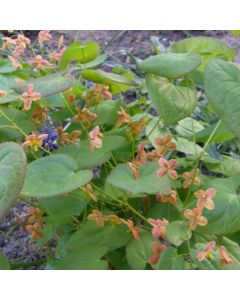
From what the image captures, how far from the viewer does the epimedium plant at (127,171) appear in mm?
691

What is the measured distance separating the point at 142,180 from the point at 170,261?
112 mm

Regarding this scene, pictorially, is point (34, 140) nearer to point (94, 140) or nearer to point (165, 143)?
point (94, 140)

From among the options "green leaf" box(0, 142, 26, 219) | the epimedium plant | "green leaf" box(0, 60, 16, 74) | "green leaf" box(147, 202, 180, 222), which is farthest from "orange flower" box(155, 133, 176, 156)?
"green leaf" box(0, 60, 16, 74)

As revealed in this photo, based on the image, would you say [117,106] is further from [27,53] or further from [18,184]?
[27,53]

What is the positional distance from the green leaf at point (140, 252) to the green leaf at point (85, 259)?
0.04m

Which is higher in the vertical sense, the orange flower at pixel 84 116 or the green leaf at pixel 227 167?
the orange flower at pixel 84 116

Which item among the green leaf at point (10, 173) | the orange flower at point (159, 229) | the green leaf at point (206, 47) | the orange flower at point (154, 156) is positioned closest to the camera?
the green leaf at point (10, 173)

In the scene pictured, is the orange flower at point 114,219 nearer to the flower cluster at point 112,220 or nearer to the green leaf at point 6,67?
the flower cluster at point 112,220

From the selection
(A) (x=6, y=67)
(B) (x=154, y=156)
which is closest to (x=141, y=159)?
(B) (x=154, y=156)

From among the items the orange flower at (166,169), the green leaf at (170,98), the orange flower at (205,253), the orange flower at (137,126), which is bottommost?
the orange flower at (205,253)

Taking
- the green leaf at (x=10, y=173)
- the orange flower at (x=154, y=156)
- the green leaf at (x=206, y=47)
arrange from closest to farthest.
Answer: the green leaf at (x=10, y=173)
the orange flower at (x=154, y=156)
the green leaf at (x=206, y=47)

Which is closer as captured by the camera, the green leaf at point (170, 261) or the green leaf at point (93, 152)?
the green leaf at point (170, 261)

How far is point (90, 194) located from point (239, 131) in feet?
0.75

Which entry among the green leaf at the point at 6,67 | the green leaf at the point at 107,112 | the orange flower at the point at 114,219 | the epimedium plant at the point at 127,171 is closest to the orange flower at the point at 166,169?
the epimedium plant at the point at 127,171
